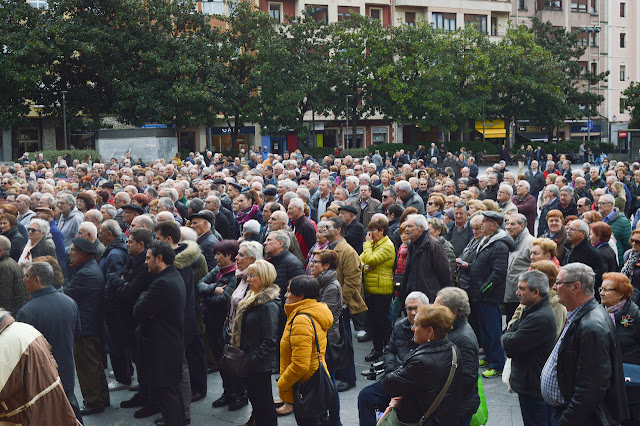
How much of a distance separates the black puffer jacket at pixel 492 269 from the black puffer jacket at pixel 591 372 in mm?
3340

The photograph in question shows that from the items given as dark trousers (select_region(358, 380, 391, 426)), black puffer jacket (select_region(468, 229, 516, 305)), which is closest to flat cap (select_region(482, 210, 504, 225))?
black puffer jacket (select_region(468, 229, 516, 305))

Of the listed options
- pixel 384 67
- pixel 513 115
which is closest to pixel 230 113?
pixel 384 67

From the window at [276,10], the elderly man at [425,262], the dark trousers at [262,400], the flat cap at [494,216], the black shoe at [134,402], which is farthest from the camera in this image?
the window at [276,10]

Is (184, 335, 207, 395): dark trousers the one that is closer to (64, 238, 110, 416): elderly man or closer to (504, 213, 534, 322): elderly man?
(64, 238, 110, 416): elderly man

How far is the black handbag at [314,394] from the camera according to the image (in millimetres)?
6098

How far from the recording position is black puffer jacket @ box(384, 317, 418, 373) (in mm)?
6102

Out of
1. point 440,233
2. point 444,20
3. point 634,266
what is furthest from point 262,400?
point 444,20

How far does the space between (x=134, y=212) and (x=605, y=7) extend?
68601 millimetres

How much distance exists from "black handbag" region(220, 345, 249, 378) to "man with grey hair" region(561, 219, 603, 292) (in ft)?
14.0

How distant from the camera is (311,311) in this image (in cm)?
615

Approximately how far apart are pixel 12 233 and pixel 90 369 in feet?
9.99

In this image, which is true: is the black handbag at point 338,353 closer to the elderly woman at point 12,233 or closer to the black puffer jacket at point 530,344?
the black puffer jacket at point 530,344

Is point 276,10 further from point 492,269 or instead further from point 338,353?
point 338,353

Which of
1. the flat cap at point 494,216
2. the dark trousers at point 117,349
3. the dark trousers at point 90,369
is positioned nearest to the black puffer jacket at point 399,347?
the flat cap at point 494,216
